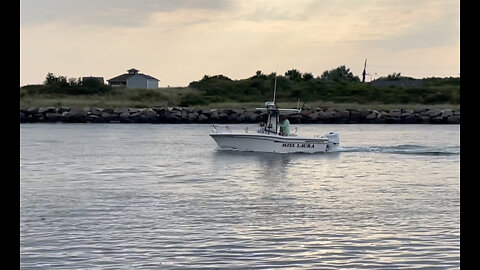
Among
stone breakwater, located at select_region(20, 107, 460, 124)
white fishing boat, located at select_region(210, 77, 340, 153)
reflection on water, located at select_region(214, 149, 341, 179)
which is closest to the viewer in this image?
reflection on water, located at select_region(214, 149, 341, 179)

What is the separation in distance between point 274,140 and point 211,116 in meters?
37.2

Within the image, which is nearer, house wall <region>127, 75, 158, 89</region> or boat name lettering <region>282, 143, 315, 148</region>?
boat name lettering <region>282, 143, 315, 148</region>

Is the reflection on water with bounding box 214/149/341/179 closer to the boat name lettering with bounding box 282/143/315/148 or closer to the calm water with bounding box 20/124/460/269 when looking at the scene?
the calm water with bounding box 20/124/460/269

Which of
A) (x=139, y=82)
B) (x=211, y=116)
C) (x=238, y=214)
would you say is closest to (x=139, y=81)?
(x=139, y=82)

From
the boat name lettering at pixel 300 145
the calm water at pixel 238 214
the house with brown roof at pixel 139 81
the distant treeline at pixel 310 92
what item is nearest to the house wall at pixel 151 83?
the house with brown roof at pixel 139 81

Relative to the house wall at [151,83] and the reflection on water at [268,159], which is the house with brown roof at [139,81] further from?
the reflection on water at [268,159]

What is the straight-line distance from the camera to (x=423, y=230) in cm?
1194

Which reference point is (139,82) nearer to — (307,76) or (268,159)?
(307,76)

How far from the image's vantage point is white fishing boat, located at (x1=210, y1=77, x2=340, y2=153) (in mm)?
31052

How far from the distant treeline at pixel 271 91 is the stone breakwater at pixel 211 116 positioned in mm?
12114

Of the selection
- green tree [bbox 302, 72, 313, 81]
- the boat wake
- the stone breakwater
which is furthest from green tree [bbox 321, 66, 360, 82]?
the boat wake

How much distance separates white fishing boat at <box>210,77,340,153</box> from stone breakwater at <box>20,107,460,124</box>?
3450 centimetres

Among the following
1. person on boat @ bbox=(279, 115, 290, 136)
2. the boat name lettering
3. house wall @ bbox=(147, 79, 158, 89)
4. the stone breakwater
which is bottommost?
the boat name lettering

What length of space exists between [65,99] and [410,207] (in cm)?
7486
